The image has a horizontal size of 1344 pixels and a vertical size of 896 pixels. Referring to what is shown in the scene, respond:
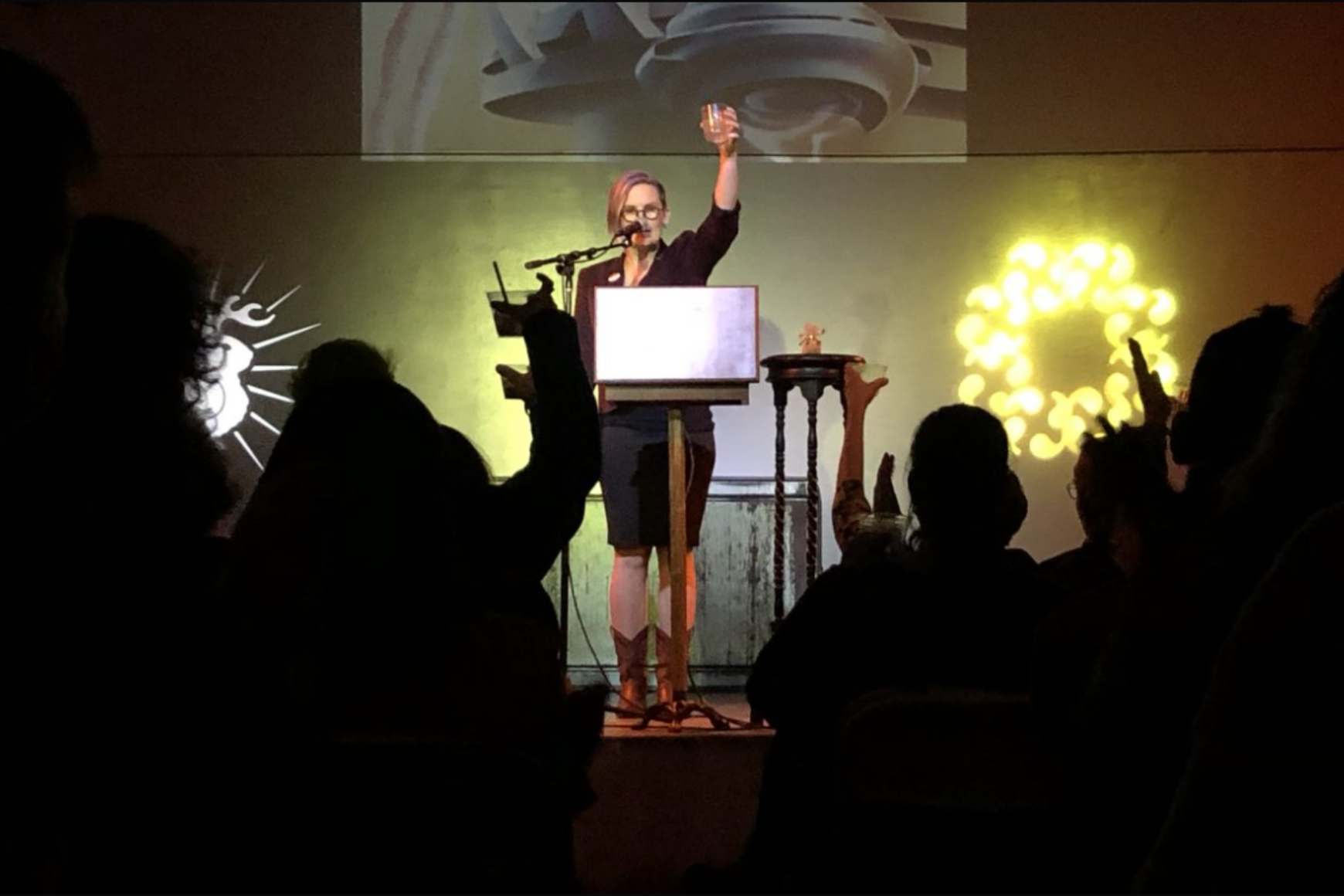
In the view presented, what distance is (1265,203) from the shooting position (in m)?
4.70

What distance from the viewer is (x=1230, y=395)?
1652 millimetres

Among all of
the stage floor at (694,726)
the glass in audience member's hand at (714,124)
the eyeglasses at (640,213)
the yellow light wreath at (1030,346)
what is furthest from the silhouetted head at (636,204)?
the yellow light wreath at (1030,346)

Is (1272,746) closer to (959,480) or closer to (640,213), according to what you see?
(959,480)

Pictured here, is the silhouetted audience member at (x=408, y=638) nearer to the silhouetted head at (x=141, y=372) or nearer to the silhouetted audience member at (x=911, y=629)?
the silhouetted head at (x=141, y=372)

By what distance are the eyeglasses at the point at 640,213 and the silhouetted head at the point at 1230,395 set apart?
6.24ft

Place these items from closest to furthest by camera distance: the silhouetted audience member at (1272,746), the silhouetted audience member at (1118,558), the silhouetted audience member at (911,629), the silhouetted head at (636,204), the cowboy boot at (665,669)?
the silhouetted audience member at (1272,746), the silhouetted audience member at (1118,558), the silhouetted audience member at (911,629), the cowboy boot at (665,669), the silhouetted head at (636,204)

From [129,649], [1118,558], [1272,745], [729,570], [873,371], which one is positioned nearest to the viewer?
[1272,745]

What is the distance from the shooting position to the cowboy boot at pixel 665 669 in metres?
3.01

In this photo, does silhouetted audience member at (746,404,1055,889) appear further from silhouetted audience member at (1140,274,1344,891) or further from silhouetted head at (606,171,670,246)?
silhouetted head at (606,171,670,246)

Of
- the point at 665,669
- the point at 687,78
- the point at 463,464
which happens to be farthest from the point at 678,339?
the point at 687,78

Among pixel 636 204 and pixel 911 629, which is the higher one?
pixel 636 204

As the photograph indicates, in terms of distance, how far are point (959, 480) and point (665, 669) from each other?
1.68m

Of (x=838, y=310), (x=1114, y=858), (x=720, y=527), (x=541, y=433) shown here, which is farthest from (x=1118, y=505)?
(x=838, y=310)

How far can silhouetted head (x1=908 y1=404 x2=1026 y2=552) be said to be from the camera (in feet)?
5.25
